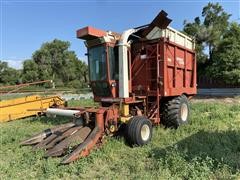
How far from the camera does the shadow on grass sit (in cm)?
538

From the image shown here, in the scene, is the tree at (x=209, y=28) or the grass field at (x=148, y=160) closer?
the grass field at (x=148, y=160)

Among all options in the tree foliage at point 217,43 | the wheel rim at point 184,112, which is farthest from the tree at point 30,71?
the wheel rim at point 184,112

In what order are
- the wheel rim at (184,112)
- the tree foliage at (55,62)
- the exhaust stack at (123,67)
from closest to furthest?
the exhaust stack at (123,67) < the wheel rim at (184,112) < the tree foliage at (55,62)

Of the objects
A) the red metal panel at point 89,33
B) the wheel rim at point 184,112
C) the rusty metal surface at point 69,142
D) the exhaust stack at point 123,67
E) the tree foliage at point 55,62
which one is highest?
the tree foliage at point 55,62

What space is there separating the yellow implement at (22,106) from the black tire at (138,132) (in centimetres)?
503

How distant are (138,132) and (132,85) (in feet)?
6.98

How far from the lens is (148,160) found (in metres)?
5.63

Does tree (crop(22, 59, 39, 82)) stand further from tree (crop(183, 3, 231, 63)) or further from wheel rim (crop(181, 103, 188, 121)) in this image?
wheel rim (crop(181, 103, 188, 121))

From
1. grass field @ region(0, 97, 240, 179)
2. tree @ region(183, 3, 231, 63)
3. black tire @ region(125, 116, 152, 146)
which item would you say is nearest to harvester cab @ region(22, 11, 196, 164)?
black tire @ region(125, 116, 152, 146)

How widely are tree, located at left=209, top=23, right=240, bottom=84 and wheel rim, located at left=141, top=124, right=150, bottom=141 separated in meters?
17.0

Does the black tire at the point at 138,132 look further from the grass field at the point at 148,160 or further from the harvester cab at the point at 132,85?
the grass field at the point at 148,160

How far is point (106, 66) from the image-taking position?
7.72 metres

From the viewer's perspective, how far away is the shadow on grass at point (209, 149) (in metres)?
5.38

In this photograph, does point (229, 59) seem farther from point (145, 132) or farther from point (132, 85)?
point (145, 132)
